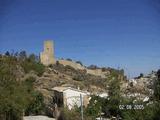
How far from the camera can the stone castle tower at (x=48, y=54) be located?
44.1 metres

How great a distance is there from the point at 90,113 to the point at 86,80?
23.0 metres

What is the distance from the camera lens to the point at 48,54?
4447 cm

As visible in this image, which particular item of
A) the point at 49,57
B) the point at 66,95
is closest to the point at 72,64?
the point at 49,57

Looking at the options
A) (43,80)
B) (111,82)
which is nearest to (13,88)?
(111,82)

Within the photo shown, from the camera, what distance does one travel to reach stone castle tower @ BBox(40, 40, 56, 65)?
145 feet

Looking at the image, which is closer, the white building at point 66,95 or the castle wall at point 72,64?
the white building at point 66,95

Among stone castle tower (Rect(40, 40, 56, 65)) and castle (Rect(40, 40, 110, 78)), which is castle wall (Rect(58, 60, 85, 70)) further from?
stone castle tower (Rect(40, 40, 56, 65))

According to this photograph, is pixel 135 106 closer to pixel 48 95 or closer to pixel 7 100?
pixel 7 100

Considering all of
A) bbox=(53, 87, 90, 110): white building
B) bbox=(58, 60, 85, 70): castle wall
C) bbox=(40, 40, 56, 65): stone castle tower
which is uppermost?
bbox=(40, 40, 56, 65): stone castle tower

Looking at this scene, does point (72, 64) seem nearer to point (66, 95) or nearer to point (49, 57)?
point (49, 57)

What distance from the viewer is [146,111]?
13570 millimetres

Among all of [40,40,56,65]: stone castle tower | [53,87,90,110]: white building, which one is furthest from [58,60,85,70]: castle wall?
[53,87,90,110]: white building

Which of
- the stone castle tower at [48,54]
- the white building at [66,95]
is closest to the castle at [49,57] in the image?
the stone castle tower at [48,54]

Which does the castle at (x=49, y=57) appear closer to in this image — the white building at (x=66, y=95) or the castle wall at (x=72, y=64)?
the castle wall at (x=72, y=64)
